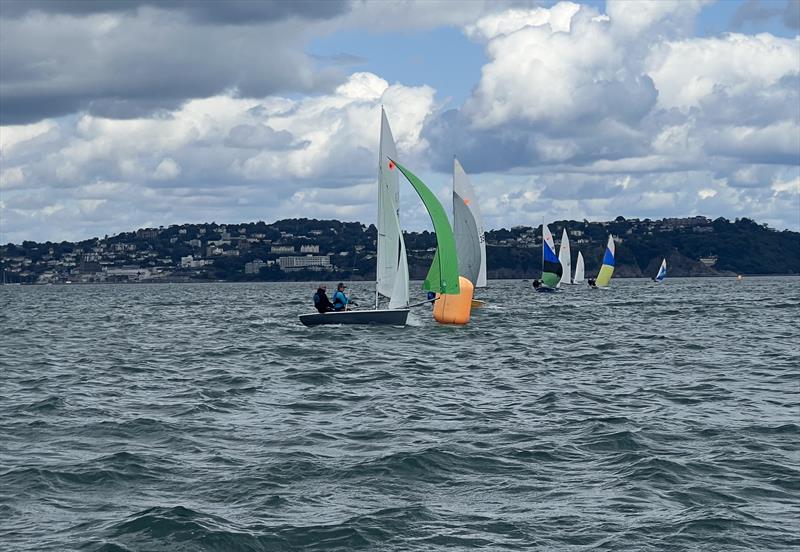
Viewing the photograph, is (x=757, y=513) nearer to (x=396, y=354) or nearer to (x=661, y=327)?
(x=396, y=354)

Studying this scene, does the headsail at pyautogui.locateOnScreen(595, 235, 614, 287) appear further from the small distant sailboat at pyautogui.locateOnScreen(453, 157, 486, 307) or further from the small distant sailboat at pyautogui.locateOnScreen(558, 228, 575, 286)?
the small distant sailboat at pyautogui.locateOnScreen(453, 157, 486, 307)

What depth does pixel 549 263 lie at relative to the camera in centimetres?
8519

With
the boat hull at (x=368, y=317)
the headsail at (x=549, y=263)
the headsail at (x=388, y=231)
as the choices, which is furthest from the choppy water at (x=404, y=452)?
the headsail at (x=549, y=263)

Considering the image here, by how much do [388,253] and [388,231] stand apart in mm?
777

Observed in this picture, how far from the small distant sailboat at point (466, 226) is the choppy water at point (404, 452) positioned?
24258 mm

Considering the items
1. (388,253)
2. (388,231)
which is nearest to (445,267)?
(388,253)

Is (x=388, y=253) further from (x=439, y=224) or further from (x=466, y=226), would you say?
(x=466, y=226)

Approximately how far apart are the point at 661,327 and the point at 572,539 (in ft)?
105

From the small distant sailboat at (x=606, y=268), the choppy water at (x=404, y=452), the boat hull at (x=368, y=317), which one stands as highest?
the small distant sailboat at (x=606, y=268)

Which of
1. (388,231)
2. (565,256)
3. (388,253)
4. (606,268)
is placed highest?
(388,231)

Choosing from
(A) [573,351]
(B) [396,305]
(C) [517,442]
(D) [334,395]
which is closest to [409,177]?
(B) [396,305]

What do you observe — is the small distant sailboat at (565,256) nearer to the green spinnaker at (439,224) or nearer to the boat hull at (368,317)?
the green spinnaker at (439,224)

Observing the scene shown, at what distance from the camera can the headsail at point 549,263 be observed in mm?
84250

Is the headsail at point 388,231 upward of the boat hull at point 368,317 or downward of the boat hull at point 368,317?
upward
